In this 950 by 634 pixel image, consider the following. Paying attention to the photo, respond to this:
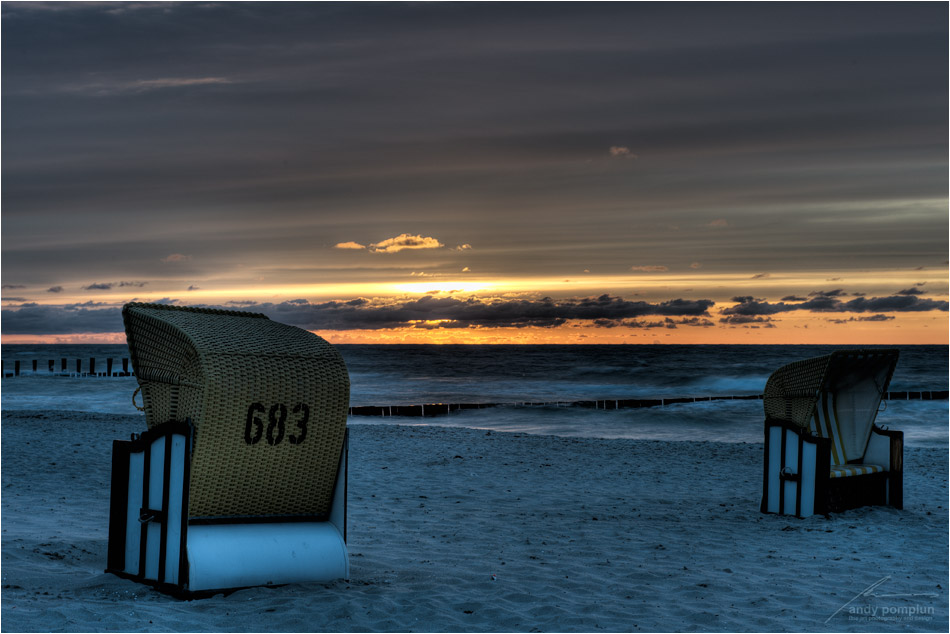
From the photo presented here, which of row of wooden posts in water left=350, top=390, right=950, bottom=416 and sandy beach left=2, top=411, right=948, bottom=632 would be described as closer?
sandy beach left=2, top=411, right=948, bottom=632

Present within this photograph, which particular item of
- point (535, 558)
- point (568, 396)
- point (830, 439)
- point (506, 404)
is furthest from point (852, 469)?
point (568, 396)

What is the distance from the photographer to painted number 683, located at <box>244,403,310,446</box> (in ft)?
19.6

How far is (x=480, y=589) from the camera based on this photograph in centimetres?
638

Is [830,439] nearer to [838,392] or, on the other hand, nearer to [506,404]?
[838,392]

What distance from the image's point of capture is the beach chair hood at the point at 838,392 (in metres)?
9.29

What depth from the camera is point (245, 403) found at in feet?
19.4

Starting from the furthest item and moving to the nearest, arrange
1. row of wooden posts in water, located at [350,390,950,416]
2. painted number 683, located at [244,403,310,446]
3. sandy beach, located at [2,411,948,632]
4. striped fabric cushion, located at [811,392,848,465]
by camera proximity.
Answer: row of wooden posts in water, located at [350,390,950,416] < striped fabric cushion, located at [811,392,848,465] < painted number 683, located at [244,403,310,446] < sandy beach, located at [2,411,948,632]

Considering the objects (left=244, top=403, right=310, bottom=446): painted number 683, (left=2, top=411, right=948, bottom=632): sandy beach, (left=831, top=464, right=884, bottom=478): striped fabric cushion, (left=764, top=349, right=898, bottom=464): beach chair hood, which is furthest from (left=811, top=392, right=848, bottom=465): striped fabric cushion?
(left=244, top=403, right=310, bottom=446): painted number 683

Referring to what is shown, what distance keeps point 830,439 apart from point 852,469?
947 millimetres

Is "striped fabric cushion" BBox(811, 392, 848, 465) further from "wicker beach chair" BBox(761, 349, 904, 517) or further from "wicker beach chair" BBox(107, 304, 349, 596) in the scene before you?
"wicker beach chair" BBox(107, 304, 349, 596)

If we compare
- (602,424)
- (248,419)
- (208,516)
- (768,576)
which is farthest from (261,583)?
(602,424)

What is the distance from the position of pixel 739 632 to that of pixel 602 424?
2007 centimetres

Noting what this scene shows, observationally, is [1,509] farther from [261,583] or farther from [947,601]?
[947,601]

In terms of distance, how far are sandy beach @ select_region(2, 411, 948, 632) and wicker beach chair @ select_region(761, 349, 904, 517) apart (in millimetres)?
285
